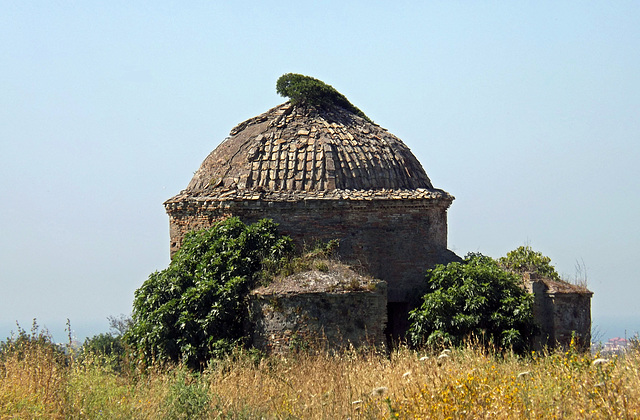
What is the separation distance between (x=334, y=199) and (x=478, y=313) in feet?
13.0

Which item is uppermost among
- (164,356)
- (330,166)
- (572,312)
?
(330,166)

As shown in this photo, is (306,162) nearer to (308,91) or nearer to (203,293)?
(308,91)

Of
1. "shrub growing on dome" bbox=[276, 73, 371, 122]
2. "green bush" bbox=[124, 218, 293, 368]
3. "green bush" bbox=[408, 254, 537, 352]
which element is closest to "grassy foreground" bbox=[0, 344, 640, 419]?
"green bush" bbox=[124, 218, 293, 368]

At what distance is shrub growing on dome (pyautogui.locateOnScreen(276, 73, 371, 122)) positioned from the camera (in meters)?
18.7

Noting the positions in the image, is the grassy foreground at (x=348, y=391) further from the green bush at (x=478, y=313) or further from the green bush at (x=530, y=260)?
the green bush at (x=530, y=260)

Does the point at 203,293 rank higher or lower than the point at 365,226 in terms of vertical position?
lower

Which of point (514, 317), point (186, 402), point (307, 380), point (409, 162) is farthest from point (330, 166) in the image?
point (186, 402)

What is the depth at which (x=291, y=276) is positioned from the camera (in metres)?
14.1

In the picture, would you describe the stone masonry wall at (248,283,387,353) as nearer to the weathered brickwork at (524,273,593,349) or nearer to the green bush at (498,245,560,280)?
the weathered brickwork at (524,273,593,349)

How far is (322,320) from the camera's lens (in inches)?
526

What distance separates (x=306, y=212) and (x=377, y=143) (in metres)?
3.18

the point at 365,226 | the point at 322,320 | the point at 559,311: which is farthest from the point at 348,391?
the point at 559,311

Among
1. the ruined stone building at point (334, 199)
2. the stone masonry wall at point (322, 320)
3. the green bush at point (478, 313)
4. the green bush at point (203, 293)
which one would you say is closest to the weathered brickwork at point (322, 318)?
the stone masonry wall at point (322, 320)

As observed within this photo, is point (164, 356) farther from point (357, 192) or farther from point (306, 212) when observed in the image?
point (357, 192)
